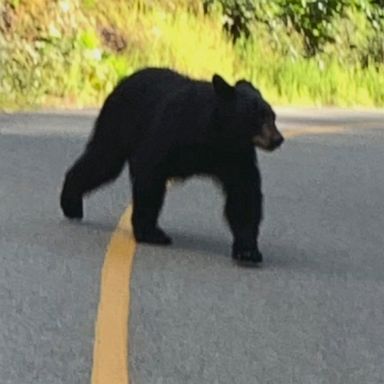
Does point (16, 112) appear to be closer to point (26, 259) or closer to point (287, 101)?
point (287, 101)

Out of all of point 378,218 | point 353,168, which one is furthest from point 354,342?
point 353,168

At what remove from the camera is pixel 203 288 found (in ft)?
25.2

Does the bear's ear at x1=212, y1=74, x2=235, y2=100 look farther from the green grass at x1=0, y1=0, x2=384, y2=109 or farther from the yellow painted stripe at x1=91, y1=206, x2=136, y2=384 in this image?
the green grass at x1=0, y1=0, x2=384, y2=109

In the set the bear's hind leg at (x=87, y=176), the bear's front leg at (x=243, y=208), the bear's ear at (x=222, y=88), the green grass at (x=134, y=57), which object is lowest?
the green grass at (x=134, y=57)

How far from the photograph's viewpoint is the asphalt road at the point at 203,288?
Result: 20.0 feet

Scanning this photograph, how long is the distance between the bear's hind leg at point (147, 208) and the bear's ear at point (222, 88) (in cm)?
58

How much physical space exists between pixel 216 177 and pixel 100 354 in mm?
2628

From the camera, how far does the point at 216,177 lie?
28.3 ft

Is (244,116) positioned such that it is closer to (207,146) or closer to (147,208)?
(207,146)

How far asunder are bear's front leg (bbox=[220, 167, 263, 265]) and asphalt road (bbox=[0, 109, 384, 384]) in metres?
0.13

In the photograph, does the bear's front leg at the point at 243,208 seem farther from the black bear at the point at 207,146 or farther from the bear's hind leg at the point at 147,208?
the bear's hind leg at the point at 147,208

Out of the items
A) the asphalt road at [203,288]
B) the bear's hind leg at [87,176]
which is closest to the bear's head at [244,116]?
the asphalt road at [203,288]

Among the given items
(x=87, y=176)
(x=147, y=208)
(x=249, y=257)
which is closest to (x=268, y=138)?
(x=249, y=257)

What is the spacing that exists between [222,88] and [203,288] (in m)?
1.22
